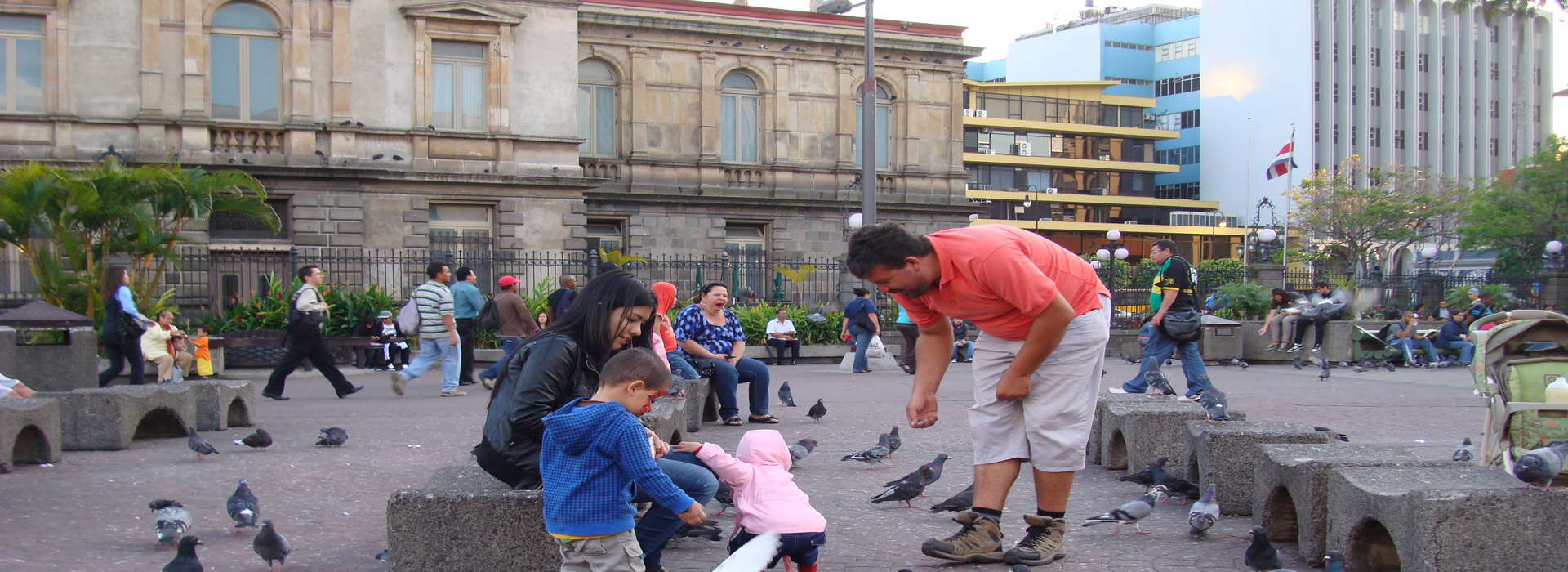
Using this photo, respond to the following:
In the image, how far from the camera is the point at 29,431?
7.96 meters

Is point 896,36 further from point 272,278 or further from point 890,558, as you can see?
point 890,558

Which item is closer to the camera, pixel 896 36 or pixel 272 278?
pixel 272 278

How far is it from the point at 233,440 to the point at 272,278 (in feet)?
37.3

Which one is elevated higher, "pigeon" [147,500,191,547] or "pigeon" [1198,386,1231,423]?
"pigeon" [1198,386,1231,423]

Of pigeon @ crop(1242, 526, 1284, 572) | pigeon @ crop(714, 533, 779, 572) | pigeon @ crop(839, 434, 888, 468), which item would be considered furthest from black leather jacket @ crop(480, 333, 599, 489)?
pigeon @ crop(839, 434, 888, 468)

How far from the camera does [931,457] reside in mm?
8484

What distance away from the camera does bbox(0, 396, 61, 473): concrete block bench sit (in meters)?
7.58

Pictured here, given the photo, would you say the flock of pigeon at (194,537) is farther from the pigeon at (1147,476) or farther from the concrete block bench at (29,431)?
the pigeon at (1147,476)

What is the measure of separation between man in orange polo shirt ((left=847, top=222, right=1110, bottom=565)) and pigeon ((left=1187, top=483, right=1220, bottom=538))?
88cm

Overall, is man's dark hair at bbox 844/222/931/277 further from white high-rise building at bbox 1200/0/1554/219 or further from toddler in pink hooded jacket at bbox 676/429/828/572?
white high-rise building at bbox 1200/0/1554/219

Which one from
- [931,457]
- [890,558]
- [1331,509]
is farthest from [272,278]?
[1331,509]

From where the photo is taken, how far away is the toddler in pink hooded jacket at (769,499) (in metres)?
4.47

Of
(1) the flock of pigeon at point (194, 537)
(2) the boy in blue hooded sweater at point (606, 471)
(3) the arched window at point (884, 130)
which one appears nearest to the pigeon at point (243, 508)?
(1) the flock of pigeon at point (194, 537)

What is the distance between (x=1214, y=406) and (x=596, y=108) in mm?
24657
